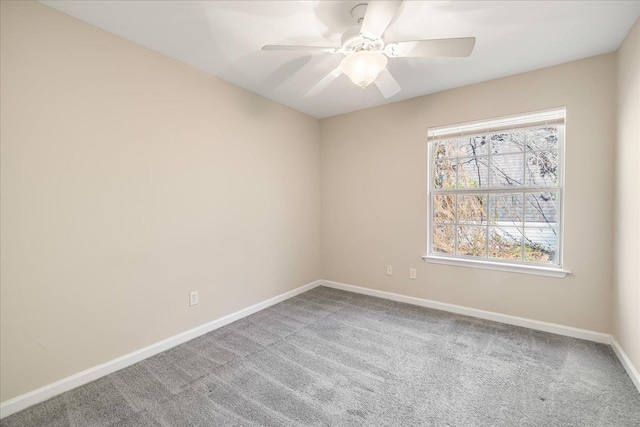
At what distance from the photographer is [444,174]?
3.21 m

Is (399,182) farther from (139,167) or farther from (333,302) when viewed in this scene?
(139,167)

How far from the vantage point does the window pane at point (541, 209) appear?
2.63m

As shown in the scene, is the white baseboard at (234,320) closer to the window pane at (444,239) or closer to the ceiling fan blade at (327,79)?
the window pane at (444,239)

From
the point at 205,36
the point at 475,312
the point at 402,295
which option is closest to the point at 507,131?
the point at 475,312

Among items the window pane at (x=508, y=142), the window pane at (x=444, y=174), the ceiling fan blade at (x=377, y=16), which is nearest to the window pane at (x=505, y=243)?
the window pane at (x=444, y=174)

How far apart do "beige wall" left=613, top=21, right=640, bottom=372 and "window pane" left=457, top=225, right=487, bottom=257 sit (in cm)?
98

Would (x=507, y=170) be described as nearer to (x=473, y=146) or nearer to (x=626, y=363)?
(x=473, y=146)

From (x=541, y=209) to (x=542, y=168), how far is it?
39cm

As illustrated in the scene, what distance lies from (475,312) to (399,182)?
1.64 m

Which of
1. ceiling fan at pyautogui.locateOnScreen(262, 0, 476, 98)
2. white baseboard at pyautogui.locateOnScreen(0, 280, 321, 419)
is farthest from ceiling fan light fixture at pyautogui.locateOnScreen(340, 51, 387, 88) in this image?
white baseboard at pyautogui.locateOnScreen(0, 280, 321, 419)

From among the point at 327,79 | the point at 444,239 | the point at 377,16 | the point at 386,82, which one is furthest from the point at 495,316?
the point at 377,16

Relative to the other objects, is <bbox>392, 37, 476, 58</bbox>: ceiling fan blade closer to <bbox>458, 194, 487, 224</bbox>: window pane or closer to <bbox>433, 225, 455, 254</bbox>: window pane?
<bbox>458, 194, 487, 224</bbox>: window pane

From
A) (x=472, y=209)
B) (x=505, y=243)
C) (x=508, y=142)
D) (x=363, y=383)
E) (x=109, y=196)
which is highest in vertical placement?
(x=508, y=142)

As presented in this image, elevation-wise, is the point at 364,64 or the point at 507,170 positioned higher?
the point at 364,64
